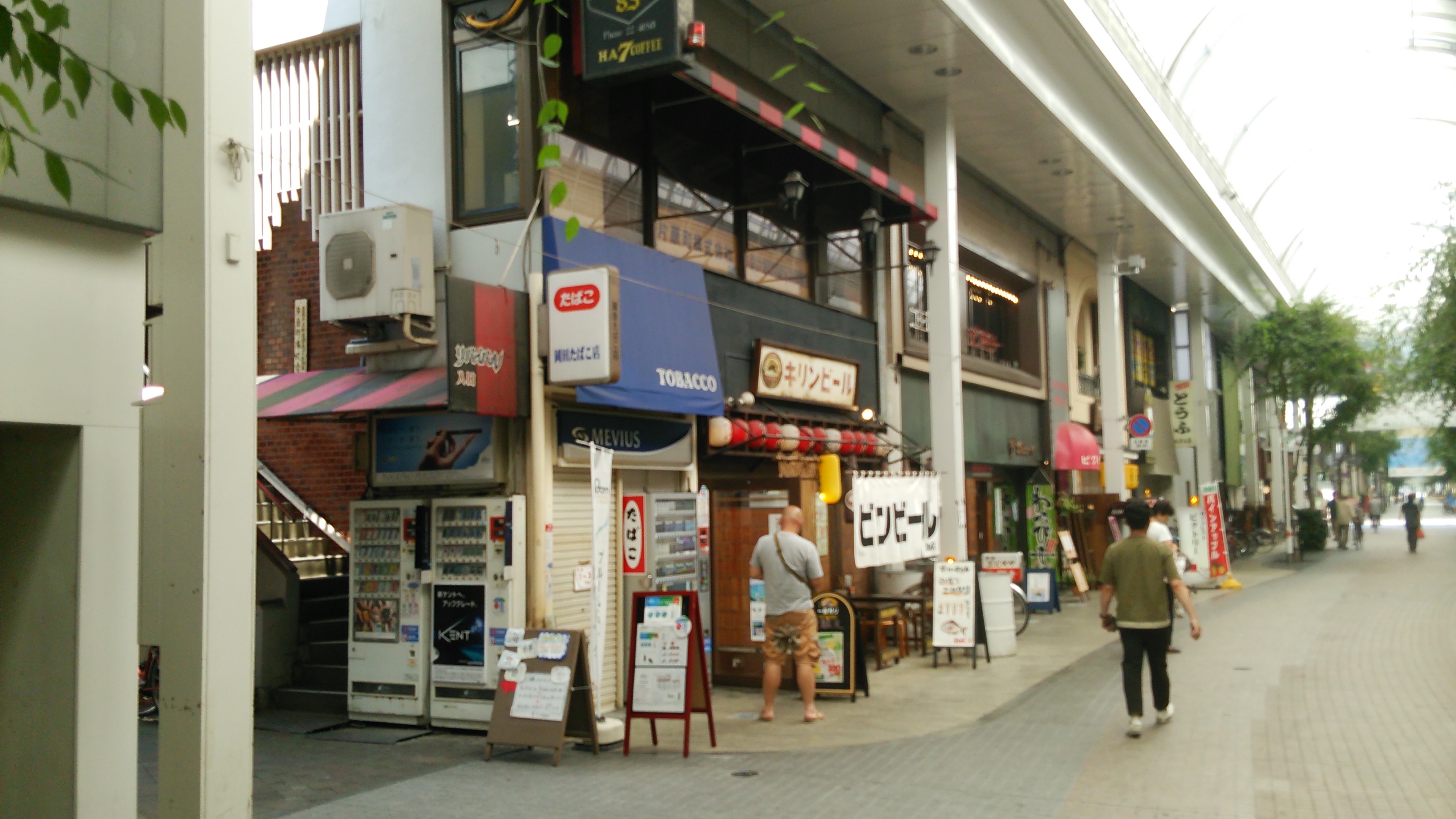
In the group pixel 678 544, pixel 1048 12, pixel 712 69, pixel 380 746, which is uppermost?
pixel 1048 12

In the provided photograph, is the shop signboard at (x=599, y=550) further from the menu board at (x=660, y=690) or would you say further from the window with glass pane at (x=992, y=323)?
the window with glass pane at (x=992, y=323)

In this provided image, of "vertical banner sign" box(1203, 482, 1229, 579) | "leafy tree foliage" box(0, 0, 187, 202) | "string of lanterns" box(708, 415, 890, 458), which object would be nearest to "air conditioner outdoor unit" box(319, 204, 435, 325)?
"string of lanterns" box(708, 415, 890, 458)

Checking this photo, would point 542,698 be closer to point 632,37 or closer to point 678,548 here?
A: point 678,548

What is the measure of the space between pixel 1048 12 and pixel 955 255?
11.2ft

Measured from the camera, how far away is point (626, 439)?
1116cm

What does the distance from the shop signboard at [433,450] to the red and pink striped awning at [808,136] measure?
3.56 metres

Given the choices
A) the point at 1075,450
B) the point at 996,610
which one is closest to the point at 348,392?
the point at 996,610

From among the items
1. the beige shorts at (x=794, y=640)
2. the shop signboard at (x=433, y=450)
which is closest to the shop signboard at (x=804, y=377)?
the beige shorts at (x=794, y=640)

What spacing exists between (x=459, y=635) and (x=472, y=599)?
0.33 m

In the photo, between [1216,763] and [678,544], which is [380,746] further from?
[1216,763]

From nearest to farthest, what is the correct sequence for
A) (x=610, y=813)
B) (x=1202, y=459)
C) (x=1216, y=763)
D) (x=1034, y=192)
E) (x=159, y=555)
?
1. (x=159, y=555)
2. (x=610, y=813)
3. (x=1216, y=763)
4. (x=1034, y=192)
5. (x=1202, y=459)

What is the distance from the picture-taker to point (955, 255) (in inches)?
649

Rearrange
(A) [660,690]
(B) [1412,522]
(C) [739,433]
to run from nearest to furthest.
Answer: (A) [660,690] → (C) [739,433] → (B) [1412,522]

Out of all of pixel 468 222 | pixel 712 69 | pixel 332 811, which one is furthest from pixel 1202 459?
pixel 332 811
